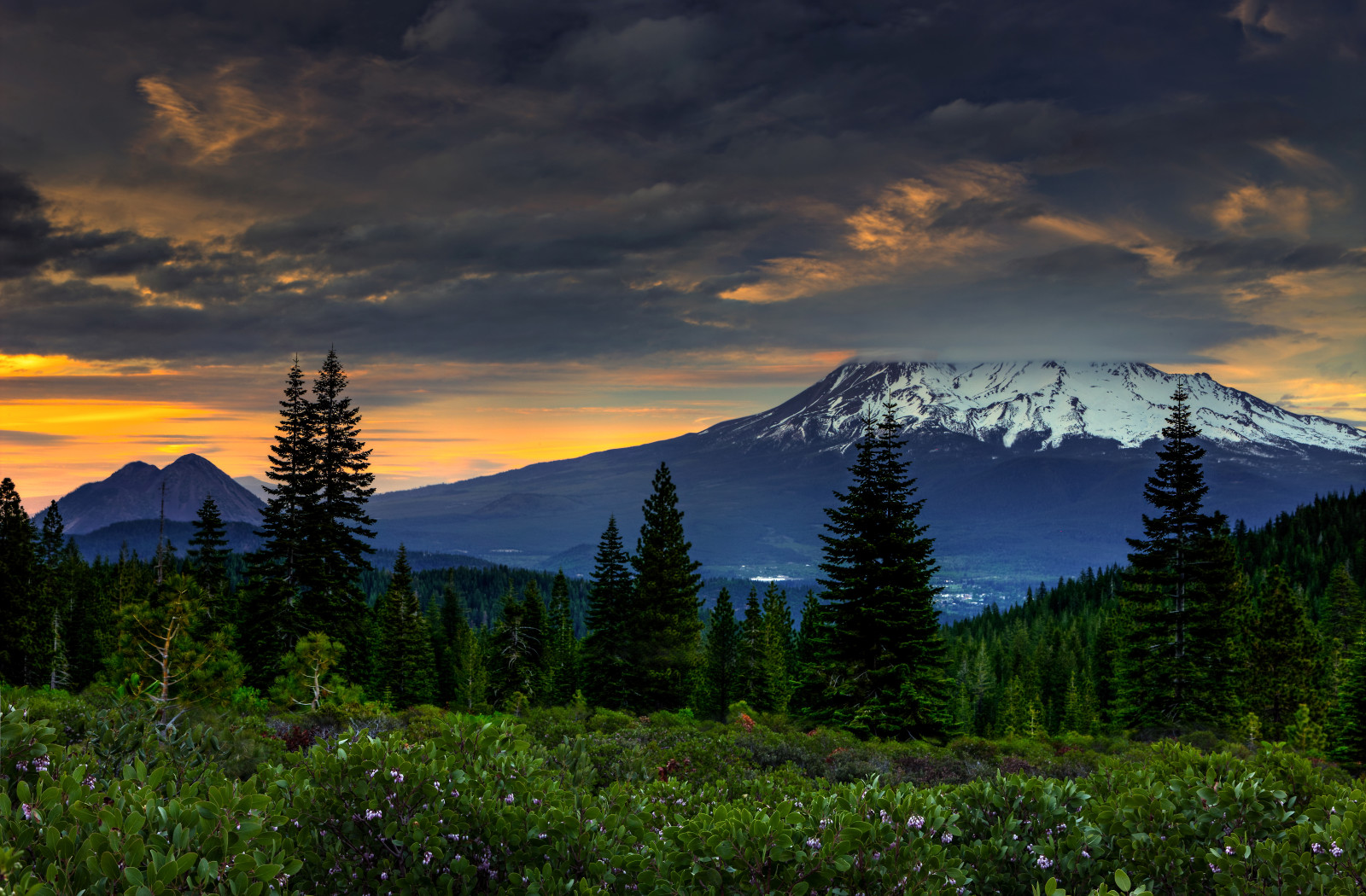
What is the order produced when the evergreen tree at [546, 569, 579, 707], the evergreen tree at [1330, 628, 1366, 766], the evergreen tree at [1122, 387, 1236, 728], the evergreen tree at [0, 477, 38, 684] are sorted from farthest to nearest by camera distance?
the evergreen tree at [546, 569, 579, 707], the evergreen tree at [0, 477, 38, 684], the evergreen tree at [1330, 628, 1366, 766], the evergreen tree at [1122, 387, 1236, 728]

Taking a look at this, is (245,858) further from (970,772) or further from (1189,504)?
(1189,504)

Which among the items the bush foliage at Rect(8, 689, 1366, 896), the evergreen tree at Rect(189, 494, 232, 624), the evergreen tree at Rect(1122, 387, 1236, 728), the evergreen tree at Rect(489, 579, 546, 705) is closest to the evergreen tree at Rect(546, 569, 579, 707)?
the evergreen tree at Rect(489, 579, 546, 705)

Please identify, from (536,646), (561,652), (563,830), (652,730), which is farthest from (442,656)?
(563,830)

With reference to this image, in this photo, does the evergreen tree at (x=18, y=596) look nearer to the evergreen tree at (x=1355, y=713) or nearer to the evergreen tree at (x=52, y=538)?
the evergreen tree at (x=52, y=538)

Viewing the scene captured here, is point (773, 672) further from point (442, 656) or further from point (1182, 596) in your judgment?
point (442, 656)

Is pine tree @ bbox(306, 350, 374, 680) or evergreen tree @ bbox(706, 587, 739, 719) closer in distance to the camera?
pine tree @ bbox(306, 350, 374, 680)

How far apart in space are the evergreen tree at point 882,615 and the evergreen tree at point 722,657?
25.6 m

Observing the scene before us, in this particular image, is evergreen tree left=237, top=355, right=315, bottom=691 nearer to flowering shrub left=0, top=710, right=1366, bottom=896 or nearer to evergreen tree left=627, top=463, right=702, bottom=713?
evergreen tree left=627, top=463, right=702, bottom=713

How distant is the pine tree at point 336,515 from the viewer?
96.6ft

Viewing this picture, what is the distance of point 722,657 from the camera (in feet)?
171

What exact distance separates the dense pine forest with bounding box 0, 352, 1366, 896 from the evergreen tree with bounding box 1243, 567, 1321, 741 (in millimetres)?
158

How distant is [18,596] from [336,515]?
932 inches

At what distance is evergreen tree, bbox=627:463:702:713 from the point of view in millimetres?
39031

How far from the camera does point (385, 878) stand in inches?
160
